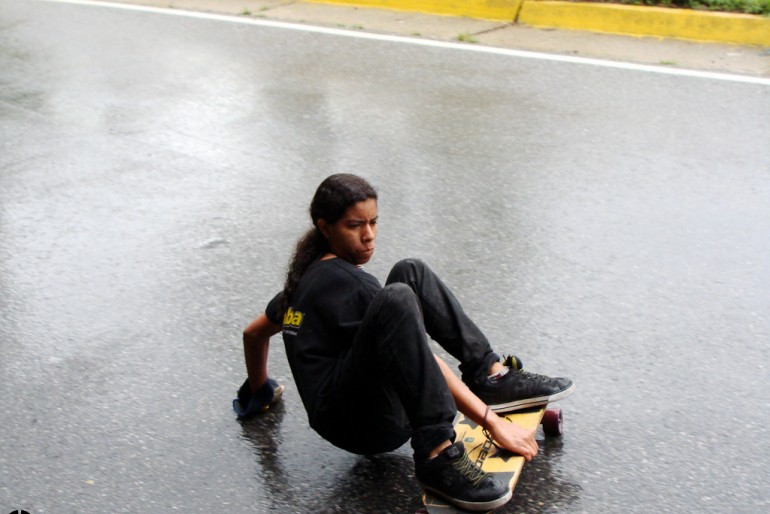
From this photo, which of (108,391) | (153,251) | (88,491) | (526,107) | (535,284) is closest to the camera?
(88,491)

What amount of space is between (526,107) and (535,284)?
2.43 metres

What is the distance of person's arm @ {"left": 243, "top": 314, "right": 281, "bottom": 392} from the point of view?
3.74m

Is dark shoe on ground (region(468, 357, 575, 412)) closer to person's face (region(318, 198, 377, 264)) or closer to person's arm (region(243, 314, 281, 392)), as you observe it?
person's face (region(318, 198, 377, 264))

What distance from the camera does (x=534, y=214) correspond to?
549 centimetres

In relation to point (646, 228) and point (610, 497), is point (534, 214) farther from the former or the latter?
point (610, 497)

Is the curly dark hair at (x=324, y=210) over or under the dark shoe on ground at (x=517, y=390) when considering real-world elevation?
over

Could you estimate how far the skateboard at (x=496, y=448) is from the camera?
3248mm

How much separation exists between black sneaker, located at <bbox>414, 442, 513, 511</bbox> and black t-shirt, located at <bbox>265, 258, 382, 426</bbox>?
43 centimetres

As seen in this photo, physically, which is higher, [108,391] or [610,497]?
[610,497]

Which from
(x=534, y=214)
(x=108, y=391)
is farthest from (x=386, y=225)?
(x=108, y=391)

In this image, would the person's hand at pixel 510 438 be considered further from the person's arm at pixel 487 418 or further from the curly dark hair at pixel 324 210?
the curly dark hair at pixel 324 210

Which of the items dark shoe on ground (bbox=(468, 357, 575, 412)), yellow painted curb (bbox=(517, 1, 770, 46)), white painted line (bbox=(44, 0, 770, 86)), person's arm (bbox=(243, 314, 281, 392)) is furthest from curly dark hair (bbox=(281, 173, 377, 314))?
yellow painted curb (bbox=(517, 1, 770, 46))

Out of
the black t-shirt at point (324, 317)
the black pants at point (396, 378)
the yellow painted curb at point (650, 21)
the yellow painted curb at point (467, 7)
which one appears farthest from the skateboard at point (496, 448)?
the yellow painted curb at point (467, 7)

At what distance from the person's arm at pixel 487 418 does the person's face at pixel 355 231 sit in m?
0.43
